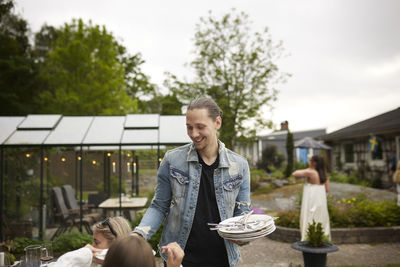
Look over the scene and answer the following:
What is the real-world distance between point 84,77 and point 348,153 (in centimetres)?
1638

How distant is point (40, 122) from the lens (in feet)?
26.0

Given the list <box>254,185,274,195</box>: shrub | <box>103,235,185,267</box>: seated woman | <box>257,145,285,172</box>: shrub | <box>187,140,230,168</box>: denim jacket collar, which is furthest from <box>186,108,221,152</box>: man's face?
<box>257,145,285,172</box>: shrub

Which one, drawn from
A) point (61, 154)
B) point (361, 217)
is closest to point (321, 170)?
point (361, 217)

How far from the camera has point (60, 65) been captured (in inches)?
657

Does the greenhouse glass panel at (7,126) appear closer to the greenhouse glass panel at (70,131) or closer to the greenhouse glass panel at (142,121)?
the greenhouse glass panel at (70,131)

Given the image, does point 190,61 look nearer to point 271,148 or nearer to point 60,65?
point 60,65

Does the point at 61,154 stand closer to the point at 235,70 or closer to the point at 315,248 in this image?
the point at 315,248

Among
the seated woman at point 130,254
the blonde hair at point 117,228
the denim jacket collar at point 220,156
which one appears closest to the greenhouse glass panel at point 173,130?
the blonde hair at point 117,228

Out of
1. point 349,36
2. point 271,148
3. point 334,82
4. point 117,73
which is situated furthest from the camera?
point 271,148

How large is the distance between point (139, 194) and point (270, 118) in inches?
431

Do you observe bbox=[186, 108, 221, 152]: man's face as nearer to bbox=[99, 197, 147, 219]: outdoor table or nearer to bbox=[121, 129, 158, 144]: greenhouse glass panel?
bbox=[121, 129, 158, 144]: greenhouse glass panel

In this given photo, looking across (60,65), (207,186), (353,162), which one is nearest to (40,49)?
(60,65)

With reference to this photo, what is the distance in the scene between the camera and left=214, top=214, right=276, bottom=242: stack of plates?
170 centimetres

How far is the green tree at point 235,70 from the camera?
60.1 ft
